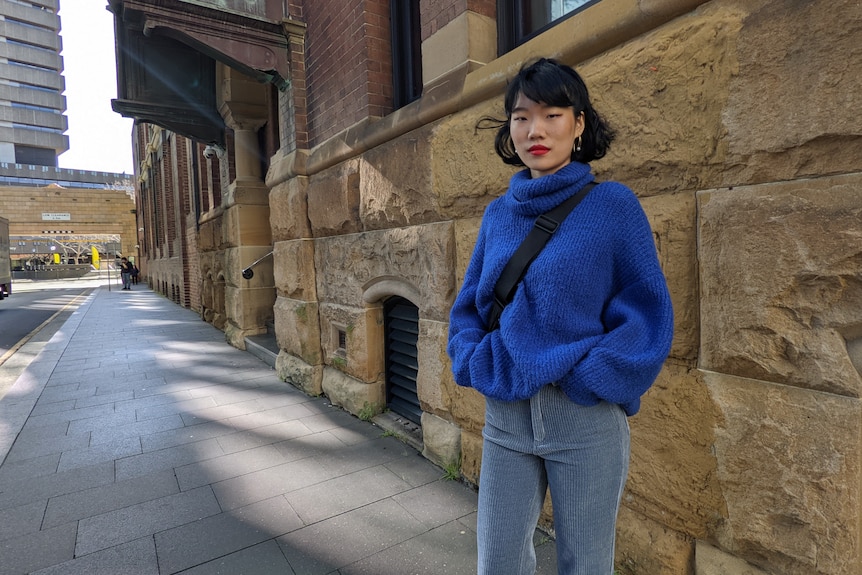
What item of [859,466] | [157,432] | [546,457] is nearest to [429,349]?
[546,457]

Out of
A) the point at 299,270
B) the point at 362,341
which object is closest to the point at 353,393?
the point at 362,341

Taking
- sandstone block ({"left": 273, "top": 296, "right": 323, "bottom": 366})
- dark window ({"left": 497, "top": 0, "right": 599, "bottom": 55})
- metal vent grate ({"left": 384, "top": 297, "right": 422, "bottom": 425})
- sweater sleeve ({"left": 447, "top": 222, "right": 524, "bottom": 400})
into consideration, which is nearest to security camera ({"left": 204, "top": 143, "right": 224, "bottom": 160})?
sandstone block ({"left": 273, "top": 296, "right": 323, "bottom": 366})

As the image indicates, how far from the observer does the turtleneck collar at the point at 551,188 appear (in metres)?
1.25

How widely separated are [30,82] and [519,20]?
3788 inches

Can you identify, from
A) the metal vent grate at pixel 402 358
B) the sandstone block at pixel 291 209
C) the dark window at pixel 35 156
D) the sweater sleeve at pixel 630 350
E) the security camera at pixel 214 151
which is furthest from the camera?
the dark window at pixel 35 156

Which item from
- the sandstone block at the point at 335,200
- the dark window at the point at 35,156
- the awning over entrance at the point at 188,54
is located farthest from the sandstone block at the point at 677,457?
the dark window at the point at 35,156

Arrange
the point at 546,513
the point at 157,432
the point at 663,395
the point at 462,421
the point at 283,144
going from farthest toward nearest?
1. the point at 283,144
2. the point at 157,432
3. the point at 462,421
4. the point at 546,513
5. the point at 663,395

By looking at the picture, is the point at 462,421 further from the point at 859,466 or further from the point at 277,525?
the point at 859,466

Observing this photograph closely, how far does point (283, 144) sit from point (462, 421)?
3959 mm

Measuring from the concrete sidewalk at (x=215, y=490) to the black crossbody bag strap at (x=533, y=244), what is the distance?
5.17 feet

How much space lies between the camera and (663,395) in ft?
6.13

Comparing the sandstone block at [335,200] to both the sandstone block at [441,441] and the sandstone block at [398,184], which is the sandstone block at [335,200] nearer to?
the sandstone block at [398,184]

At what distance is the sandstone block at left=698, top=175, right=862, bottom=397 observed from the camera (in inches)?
54.2

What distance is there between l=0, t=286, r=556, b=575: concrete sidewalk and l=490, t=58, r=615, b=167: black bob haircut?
6.15 feet
